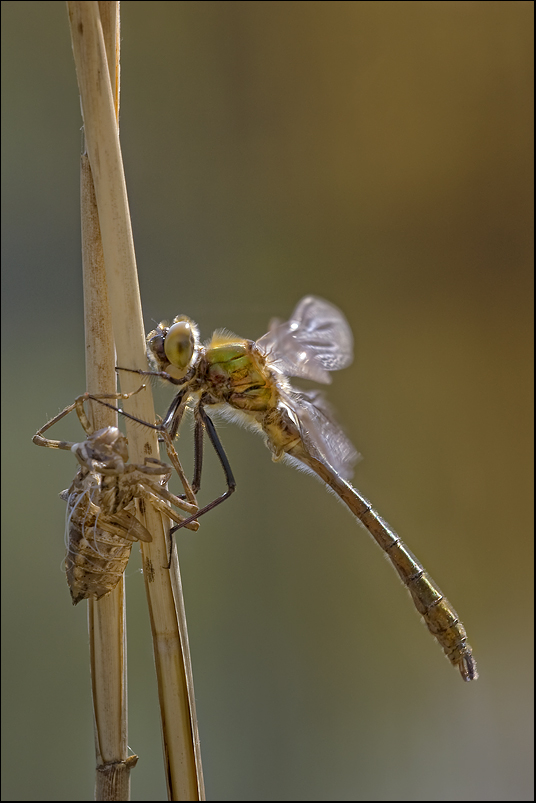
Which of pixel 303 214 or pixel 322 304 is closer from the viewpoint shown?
pixel 322 304

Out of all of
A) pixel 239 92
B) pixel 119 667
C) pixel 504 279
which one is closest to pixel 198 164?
pixel 239 92

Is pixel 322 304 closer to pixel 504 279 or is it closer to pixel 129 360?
pixel 129 360

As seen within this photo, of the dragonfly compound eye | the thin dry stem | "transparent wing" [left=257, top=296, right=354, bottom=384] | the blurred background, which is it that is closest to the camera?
the thin dry stem

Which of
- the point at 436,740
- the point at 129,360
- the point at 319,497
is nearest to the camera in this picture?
the point at 129,360

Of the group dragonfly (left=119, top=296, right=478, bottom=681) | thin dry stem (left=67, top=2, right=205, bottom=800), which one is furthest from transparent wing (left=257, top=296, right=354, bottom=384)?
thin dry stem (left=67, top=2, right=205, bottom=800)

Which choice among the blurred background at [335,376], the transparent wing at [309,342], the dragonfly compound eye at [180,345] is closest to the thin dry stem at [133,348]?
the dragonfly compound eye at [180,345]

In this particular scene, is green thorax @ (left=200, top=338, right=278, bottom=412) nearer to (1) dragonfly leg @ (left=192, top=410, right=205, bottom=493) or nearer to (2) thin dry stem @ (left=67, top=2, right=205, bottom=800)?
(1) dragonfly leg @ (left=192, top=410, right=205, bottom=493)
